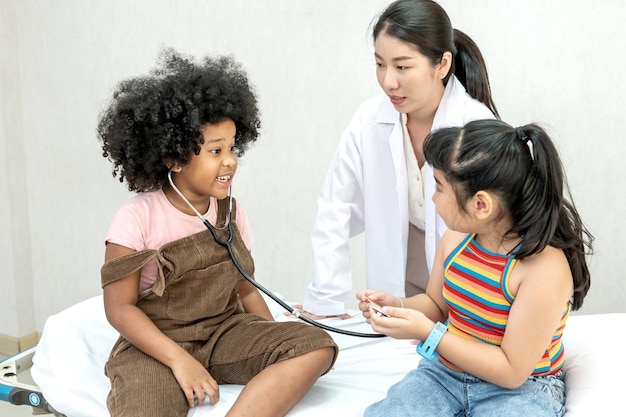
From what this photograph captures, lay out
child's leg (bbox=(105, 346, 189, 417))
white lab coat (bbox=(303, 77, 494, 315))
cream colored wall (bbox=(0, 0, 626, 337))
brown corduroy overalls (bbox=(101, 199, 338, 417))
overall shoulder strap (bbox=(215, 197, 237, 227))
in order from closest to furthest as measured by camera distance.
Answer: child's leg (bbox=(105, 346, 189, 417))
brown corduroy overalls (bbox=(101, 199, 338, 417))
overall shoulder strap (bbox=(215, 197, 237, 227))
white lab coat (bbox=(303, 77, 494, 315))
cream colored wall (bbox=(0, 0, 626, 337))

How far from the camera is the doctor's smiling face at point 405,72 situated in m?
1.87

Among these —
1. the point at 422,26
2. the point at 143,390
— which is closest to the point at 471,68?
the point at 422,26

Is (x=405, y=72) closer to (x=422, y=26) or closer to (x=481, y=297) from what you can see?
(x=422, y=26)

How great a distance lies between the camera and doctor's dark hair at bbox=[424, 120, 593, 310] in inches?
54.4

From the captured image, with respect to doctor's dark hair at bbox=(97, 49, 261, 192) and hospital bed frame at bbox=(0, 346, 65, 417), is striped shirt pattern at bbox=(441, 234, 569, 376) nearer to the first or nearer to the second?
doctor's dark hair at bbox=(97, 49, 261, 192)

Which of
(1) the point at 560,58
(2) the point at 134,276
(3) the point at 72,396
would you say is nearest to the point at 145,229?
(2) the point at 134,276

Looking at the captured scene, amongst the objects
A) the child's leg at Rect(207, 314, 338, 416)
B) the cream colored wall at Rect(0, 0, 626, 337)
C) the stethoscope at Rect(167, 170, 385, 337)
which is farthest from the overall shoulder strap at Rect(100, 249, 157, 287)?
the cream colored wall at Rect(0, 0, 626, 337)

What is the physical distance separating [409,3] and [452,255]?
704 millimetres

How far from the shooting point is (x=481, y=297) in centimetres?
145

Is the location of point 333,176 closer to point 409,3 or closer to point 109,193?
point 409,3

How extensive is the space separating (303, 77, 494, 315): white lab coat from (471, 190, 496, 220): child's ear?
25.3 inches

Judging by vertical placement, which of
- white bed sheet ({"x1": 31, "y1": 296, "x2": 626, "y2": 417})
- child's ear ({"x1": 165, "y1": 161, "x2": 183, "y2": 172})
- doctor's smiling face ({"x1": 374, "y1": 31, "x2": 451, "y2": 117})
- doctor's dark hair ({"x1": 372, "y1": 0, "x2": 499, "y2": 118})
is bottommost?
white bed sheet ({"x1": 31, "y1": 296, "x2": 626, "y2": 417})

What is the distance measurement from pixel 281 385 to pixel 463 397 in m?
0.38

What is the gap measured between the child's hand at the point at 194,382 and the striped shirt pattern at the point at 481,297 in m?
0.50
